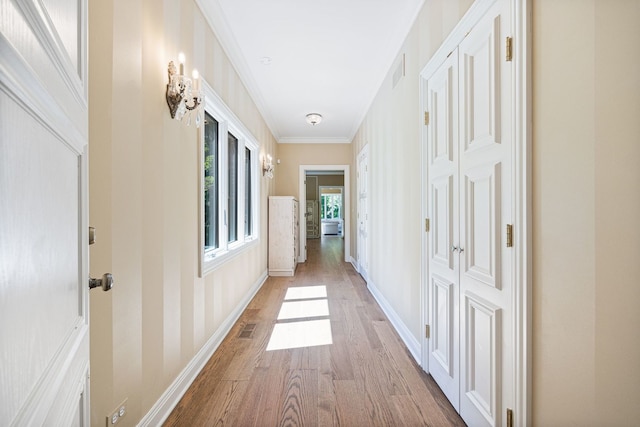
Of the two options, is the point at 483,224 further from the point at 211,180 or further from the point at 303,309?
the point at 303,309

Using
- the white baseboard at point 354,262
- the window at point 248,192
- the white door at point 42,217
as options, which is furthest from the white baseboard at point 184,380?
the white baseboard at point 354,262

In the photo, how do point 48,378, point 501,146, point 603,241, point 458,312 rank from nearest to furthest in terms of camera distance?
point 48,378 < point 603,241 < point 501,146 < point 458,312

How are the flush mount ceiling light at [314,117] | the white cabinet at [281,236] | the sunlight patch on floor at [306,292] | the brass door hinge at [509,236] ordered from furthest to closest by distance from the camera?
the white cabinet at [281,236] → the flush mount ceiling light at [314,117] → the sunlight patch on floor at [306,292] → the brass door hinge at [509,236]

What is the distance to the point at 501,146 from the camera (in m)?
1.41

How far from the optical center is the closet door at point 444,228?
1.89 m

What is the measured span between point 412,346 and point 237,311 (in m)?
1.87

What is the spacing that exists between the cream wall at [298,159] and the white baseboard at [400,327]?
11.7 ft

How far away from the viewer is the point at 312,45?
3.19 metres

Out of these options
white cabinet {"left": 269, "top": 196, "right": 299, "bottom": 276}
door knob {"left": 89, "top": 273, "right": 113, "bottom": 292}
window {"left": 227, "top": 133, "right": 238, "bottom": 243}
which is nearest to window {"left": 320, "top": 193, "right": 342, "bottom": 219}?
white cabinet {"left": 269, "top": 196, "right": 299, "bottom": 276}

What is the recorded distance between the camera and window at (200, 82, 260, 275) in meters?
2.70

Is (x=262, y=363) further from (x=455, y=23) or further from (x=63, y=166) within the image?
(x=455, y=23)

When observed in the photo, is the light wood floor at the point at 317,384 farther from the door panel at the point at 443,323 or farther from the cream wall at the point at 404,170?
the cream wall at the point at 404,170

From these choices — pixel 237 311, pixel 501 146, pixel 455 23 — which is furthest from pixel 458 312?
pixel 237 311

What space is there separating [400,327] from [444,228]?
1396 mm
